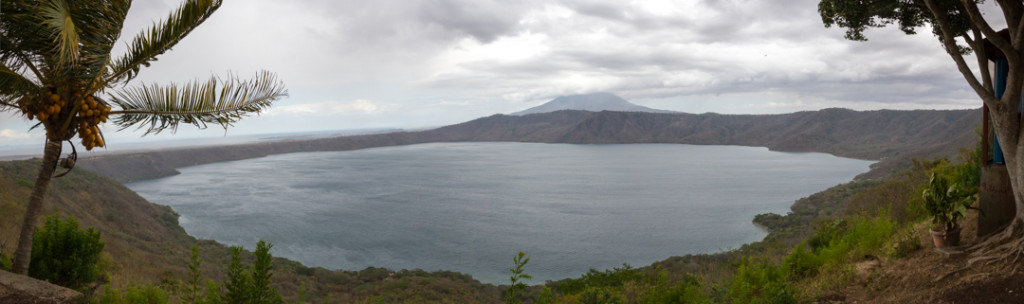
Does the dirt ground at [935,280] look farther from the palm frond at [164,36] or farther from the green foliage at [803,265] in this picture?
the palm frond at [164,36]

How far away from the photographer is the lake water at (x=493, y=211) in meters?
34.3

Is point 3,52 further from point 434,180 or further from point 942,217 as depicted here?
point 434,180

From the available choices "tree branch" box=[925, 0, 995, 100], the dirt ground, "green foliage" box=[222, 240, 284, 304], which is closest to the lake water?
the dirt ground

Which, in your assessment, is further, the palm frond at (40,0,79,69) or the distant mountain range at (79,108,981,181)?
the distant mountain range at (79,108,981,181)

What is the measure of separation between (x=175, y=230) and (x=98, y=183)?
28.3 feet

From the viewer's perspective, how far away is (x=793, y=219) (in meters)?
38.3

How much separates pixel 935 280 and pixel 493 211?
4477 cm

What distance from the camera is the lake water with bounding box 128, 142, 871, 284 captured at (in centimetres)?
3428

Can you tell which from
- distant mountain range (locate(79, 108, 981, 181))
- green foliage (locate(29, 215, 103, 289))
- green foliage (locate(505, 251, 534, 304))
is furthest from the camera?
distant mountain range (locate(79, 108, 981, 181))

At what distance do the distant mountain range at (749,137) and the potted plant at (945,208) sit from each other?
68065mm

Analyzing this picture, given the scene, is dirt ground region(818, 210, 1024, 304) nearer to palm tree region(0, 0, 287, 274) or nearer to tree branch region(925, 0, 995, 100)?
tree branch region(925, 0, 995, 100)

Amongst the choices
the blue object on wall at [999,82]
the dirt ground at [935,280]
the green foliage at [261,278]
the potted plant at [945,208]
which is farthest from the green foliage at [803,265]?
the green foliage at [261,278]

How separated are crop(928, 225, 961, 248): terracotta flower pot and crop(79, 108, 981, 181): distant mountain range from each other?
68267 millimetres

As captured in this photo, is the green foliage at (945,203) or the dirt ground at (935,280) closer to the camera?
the dirt ground at (935,280)
